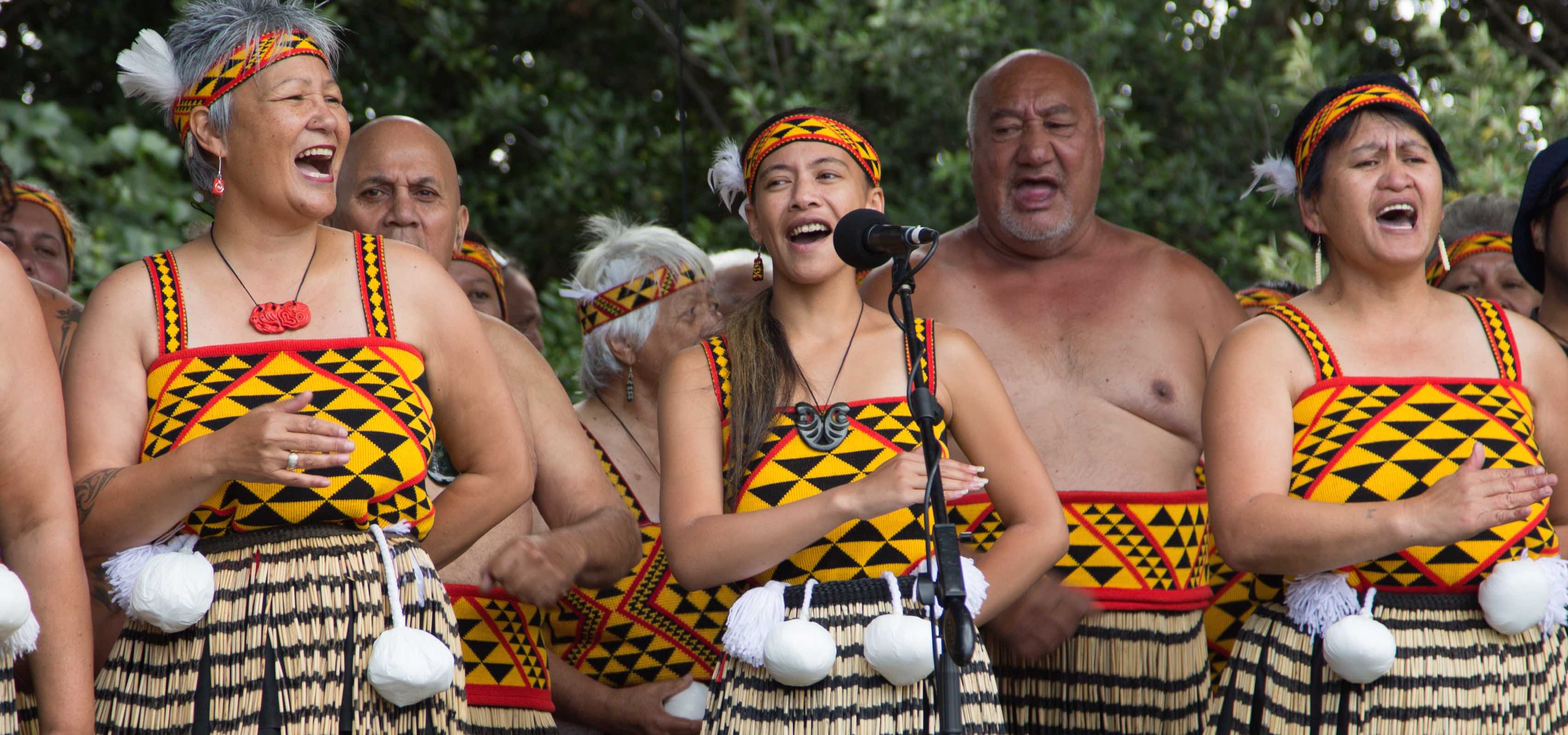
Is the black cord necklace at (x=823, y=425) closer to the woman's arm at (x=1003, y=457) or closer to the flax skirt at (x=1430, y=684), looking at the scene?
the woman's arm at (x=1003, y=457)

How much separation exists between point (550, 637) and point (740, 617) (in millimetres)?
1438

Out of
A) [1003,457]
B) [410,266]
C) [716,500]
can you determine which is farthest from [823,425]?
[410,266]

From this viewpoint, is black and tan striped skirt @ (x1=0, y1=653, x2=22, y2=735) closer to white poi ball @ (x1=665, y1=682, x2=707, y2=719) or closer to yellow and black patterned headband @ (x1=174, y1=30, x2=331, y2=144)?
yellow and black patterned headband @ (x1=174, y1=30, x2=331, y2=144)

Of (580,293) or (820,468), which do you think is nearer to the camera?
(820,468)

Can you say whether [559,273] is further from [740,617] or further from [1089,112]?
[740,617]

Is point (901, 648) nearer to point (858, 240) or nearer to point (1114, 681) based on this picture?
point (858, 240)

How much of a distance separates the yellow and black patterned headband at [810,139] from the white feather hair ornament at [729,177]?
104 millimetres

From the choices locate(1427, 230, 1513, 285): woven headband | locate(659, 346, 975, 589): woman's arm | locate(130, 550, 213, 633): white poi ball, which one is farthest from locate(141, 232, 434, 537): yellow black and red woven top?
locate(1427, 230, 1513, 285): woven headband

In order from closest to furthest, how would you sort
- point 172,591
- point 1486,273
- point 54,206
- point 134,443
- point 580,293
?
point 172,591 < point 134,443 < point 54,206 < point 580,293 < point 1486,273

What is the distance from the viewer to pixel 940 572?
7.64ft

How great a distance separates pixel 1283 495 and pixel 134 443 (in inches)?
78.8

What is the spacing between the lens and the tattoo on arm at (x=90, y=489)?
242cm

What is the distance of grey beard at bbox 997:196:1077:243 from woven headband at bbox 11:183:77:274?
2.69 m

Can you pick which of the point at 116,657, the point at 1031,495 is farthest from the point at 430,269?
the point at 1031,495
